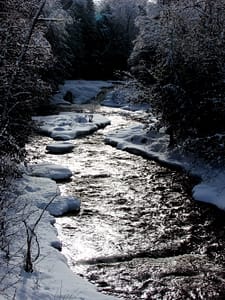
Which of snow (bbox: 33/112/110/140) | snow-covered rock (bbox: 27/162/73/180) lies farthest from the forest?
snow (bbox: 33/112/110/140)

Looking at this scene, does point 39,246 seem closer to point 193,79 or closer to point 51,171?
point 51,171

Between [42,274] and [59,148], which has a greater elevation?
[42,274]

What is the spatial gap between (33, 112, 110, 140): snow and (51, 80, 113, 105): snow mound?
886cm

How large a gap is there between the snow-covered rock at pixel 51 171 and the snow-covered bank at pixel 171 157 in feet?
13.3

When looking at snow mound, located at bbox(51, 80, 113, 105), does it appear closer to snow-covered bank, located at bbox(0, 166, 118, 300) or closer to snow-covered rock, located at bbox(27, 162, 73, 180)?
snow-covered rock, located at bbox(27, 162, 73, 180)

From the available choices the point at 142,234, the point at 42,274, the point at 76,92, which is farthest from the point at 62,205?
the point at 76,92

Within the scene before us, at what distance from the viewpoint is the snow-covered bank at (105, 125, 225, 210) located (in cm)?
1291

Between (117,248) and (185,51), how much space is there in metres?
8.98

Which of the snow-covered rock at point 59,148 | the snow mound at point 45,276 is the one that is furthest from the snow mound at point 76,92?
the snow mound at point 45,276

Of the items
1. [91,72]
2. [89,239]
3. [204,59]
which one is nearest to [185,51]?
[204,59]

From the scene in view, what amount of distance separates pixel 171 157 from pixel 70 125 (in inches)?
322

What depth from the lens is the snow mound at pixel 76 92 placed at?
35088 millimetres

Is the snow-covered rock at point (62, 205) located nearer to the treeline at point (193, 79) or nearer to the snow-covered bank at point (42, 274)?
the snow-covered bank at point (42, 274)

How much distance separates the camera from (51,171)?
1459 cm
